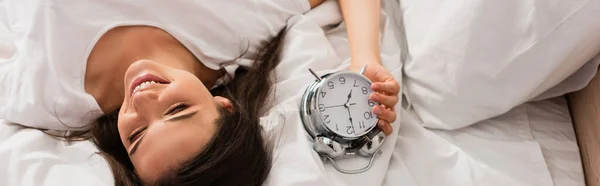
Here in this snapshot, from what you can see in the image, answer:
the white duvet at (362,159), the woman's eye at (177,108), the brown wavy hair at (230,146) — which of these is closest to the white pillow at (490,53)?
the white duvet at (362,159)

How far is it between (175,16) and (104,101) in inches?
7.7

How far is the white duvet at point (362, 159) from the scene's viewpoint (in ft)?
2.77

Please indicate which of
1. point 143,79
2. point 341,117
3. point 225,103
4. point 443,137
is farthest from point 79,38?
point 443,137

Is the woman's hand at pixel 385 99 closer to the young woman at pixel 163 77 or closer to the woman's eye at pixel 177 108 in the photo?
the young woman at pixel 163 77

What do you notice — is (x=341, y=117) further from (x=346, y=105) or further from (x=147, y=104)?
(x=147, y=104)

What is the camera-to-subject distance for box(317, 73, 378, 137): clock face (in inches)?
34.0

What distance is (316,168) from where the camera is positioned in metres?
0.83

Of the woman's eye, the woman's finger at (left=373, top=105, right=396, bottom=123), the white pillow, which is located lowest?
the woman's finger at (left=373, top=105, right=396, bottom=123)

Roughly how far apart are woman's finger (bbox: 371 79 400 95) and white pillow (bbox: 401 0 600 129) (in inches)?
2.8

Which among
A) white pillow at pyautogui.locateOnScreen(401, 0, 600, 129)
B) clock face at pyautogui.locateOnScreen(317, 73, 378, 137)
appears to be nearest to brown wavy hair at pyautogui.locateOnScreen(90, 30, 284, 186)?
clock face at pyautogui.locateOnScreen(317, 73, 378, 137)

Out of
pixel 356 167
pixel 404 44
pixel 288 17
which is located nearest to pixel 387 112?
pixel 356 167

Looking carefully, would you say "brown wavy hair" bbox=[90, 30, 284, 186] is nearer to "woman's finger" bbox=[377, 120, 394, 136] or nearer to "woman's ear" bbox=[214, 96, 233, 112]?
"woman's ear" bbox=[214, 96, 233, 112]

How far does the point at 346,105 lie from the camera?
34.5 inches

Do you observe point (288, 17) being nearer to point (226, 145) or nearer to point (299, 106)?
point (299, 106)
